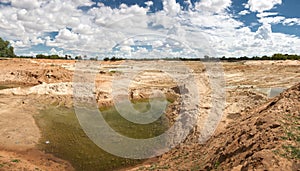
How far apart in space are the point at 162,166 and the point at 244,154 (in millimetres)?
3727

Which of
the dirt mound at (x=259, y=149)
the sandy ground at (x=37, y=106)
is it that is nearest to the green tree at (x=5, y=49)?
the sandy ground at (x=37, y=106)

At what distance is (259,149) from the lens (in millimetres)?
7262

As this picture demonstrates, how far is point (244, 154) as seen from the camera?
24.4ft

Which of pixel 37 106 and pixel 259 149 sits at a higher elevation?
pixel 259 149

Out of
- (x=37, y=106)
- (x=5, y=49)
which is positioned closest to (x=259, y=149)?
(x=37, y=106)

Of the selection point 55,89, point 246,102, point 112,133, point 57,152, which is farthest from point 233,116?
point 55,89

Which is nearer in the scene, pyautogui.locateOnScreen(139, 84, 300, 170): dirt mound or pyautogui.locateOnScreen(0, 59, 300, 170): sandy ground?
pyautogui.locateOnScreen(139, 84, 300, 170): dirt mound

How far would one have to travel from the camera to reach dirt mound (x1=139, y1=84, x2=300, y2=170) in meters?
6.35

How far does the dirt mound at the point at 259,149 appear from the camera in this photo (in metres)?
6.35

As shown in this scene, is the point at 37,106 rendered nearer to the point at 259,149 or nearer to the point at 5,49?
the point at 259,149

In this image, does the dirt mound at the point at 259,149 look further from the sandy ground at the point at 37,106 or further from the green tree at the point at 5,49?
the green tree at the point at 5,49

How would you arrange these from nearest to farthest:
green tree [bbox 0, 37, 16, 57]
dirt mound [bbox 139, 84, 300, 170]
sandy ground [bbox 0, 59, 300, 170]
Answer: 1. dirt mound [bbox 139, 84, 300, 170]
2. sandy ground [bbox 0, 59, 300, 170]
3. green tree [bbox 0, 37, 16, 57]

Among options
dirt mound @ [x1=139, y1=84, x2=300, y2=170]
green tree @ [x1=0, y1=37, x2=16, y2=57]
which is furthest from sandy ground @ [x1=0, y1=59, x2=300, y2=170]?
green tree @ [x1=0, y1=37, x2=16, y2=57]

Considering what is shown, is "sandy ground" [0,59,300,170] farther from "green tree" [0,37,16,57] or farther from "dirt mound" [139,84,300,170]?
"green tree" [0,37,16,57]
